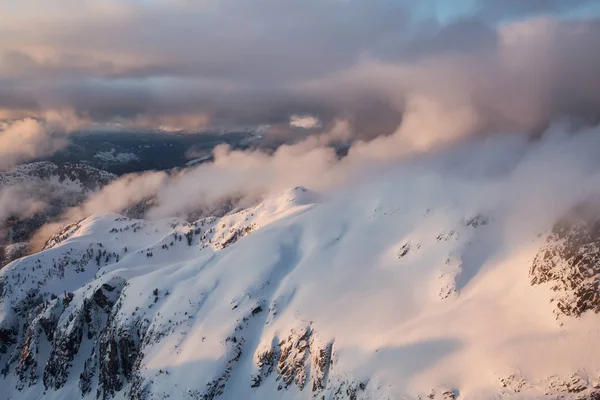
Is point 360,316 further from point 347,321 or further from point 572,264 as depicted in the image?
point 572,264

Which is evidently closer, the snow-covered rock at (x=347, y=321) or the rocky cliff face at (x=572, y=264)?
the snow-covered rock at (x=347, y=321)

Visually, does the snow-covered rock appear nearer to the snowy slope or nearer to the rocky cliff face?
the snowy slope

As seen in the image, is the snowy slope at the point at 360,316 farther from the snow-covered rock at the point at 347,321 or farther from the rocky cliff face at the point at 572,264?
the rocky cliff face at the point at 572,264

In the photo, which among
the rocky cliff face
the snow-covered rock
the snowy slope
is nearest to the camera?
the snow-covered rock

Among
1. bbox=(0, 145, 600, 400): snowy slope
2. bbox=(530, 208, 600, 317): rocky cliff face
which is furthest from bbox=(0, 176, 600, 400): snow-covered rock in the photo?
bbox=(530, 208, 600, 317): rocky cliff face

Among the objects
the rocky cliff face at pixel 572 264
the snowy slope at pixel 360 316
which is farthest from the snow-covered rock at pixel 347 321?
the rocky cliff face at pixel 572 264

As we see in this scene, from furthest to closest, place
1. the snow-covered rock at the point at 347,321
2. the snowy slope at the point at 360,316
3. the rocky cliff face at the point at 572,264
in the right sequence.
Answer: the rocky cliff face at the point at 572,264 < the snowy slope at the point at 360,316 < the snow-covered rock at the point at 347,321

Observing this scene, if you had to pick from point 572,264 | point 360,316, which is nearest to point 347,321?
point 360,316

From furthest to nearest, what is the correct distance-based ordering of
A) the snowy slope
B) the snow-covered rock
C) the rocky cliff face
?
the rocky cliff face < the snowy slope < the snow-covered rock

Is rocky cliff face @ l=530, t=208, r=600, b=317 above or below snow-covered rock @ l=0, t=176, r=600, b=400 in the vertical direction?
above
